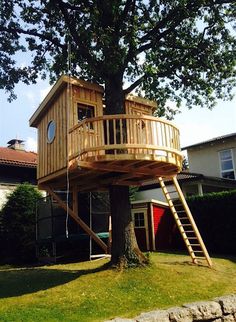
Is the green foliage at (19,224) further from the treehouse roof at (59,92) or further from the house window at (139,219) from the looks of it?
the treehouse roof at (59,92)

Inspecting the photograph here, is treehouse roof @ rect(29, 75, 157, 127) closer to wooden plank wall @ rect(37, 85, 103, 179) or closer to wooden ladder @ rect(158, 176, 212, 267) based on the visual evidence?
wooden plank wall @ rect(37, 85, 103, 179)

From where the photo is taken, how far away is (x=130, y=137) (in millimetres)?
11430

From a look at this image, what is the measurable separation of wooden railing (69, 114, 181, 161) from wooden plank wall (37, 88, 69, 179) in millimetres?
607

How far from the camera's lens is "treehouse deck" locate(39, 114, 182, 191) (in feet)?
35.9

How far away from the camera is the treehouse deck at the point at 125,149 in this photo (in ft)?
35.9

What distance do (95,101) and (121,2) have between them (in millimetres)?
3426

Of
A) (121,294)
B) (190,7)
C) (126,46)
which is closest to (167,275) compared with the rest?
(121,294)

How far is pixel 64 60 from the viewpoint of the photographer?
51.0 ft

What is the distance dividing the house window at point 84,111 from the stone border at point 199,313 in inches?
275

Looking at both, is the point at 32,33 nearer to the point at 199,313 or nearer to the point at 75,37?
the point at 75,37

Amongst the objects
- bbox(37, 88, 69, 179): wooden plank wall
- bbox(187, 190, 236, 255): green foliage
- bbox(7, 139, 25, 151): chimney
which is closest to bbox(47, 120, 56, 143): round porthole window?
bbox(37, 88, 69, 179): wooden plank wall

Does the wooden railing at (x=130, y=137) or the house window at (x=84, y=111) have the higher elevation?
the house window at (x=84, y=111)

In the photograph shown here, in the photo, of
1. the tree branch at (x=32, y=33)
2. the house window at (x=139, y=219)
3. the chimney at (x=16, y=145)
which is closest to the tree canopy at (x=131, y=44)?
the tree branch at (x=32, y=33)

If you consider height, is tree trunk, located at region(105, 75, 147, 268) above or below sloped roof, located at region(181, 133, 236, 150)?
below
